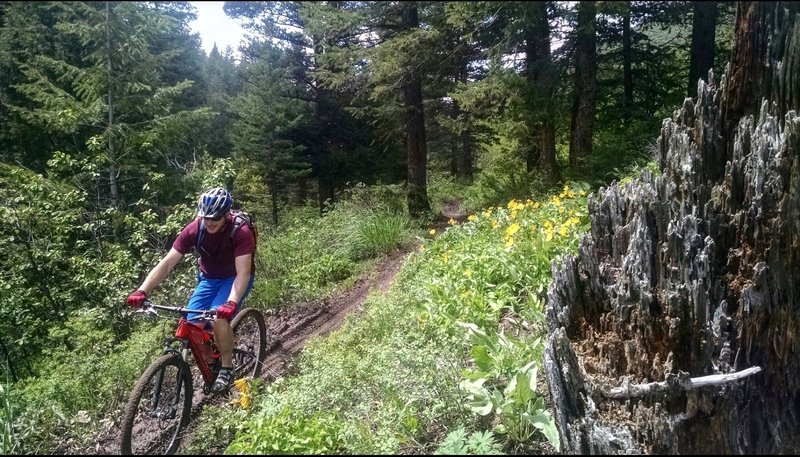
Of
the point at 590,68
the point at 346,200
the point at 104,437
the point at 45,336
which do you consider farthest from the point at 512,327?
the point at 346,200

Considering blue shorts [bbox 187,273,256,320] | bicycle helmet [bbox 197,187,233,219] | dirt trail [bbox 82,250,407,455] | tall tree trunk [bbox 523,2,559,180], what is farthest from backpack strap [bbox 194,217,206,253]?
tall tree trunk [bbox 523,2,559,180]

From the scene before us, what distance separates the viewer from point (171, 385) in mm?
3793

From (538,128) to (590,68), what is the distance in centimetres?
136

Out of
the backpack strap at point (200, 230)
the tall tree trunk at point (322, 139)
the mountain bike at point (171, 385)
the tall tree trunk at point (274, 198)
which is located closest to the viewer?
the mountain bike at point (171, 385)

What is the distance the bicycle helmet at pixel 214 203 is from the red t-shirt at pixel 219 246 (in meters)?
0.25

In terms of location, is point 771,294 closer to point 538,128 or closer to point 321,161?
point 538,128

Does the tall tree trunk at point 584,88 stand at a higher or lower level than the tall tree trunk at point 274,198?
higher

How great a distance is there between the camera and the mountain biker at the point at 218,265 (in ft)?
12.7

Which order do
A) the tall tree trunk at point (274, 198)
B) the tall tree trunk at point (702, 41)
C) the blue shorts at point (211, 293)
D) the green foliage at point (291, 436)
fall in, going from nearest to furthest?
the tall tree trunk at point (702, 41), the green foliage at point (291, 436), the blue shorts at point (211, 293), the tall tree trunk at point (274, 198)

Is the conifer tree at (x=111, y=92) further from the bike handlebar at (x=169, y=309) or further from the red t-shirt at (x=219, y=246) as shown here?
the bike handlebar at (x=169, y=309)

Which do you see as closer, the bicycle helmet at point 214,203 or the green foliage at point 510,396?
the green foliage at point 510,396

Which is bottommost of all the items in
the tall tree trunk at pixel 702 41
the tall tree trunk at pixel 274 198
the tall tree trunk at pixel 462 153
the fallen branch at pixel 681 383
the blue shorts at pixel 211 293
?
the fallen branch at pixel 681 383

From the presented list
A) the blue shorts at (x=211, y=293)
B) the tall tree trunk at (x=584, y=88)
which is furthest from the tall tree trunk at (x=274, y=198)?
the tall tree trunk at (x=584, y=88)

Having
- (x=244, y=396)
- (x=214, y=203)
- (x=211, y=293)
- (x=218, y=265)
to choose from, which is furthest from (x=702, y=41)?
(x=211, y=293)
